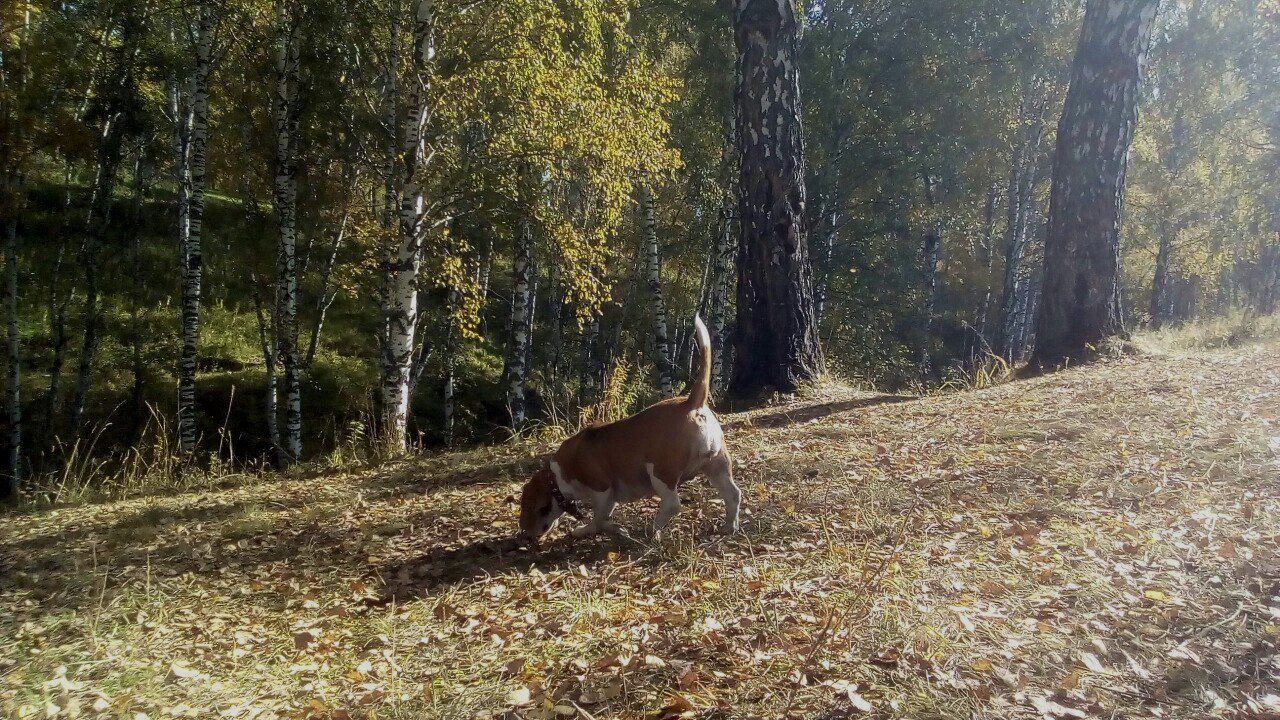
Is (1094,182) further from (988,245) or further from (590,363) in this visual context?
(590,363)

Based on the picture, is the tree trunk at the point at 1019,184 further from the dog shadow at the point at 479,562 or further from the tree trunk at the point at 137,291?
the tree trunk at the point at 137,291

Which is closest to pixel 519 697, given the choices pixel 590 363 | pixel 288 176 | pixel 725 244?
pixel 288 176

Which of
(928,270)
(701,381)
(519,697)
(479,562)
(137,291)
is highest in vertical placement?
A: (928,270)

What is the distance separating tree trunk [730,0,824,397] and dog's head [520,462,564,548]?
15.5 feet

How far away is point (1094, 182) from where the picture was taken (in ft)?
33.3

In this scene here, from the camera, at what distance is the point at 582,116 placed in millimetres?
11227

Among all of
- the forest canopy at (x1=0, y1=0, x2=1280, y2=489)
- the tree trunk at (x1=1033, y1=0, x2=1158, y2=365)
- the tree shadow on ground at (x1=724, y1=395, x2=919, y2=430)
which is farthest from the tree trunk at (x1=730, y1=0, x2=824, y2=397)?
the tree trunk at (x1=1033, y1=0, x2=1158, y2=365)

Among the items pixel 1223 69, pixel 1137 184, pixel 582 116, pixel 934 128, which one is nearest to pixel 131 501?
pixel 582 116

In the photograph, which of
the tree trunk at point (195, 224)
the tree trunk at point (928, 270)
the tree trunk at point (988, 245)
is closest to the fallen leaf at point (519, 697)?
the tree trunk at point (195, 224)

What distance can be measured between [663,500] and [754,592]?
1221 millimetres

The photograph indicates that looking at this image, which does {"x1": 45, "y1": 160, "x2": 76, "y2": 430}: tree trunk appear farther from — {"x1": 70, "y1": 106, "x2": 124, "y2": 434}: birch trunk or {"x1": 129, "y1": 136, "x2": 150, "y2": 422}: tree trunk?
{"x1": 129, "y1": 136, "x2": 150, "y2": 422}: tree trunk

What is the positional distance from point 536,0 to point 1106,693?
10602 mm

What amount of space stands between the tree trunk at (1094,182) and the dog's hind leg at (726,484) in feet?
23.7

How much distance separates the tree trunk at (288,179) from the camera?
14668mm
